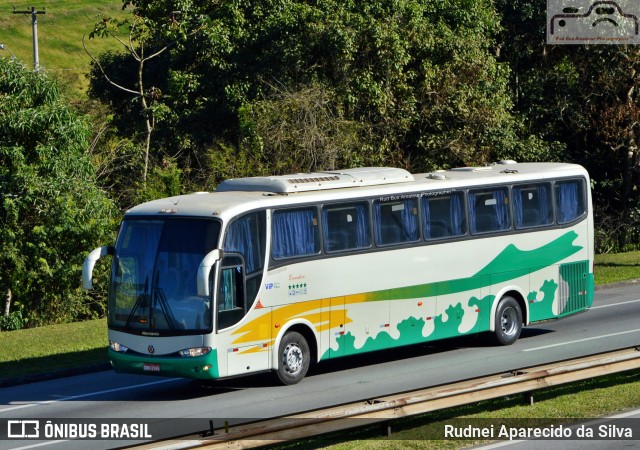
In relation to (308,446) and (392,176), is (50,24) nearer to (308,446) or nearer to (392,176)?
(392,176)

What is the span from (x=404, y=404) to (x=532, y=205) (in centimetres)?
951

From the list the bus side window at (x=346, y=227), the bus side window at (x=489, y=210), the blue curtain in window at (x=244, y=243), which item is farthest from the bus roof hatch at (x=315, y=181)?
the bus side window at (x=489, y=210)

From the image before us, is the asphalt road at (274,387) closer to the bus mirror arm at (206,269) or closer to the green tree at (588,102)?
the bus mirror arm at (206,269)

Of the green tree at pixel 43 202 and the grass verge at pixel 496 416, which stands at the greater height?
the green tree at pixel 43 202

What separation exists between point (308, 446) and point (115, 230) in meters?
18.6

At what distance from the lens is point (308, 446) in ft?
39.9

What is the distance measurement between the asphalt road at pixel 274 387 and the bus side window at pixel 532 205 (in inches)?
87.4

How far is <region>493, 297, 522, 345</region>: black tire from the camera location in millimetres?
20094

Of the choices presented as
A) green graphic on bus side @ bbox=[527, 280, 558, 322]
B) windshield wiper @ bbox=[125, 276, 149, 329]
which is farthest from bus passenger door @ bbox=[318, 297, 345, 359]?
green graphic on bus side @ bbox=[527, 280, 558, 322]

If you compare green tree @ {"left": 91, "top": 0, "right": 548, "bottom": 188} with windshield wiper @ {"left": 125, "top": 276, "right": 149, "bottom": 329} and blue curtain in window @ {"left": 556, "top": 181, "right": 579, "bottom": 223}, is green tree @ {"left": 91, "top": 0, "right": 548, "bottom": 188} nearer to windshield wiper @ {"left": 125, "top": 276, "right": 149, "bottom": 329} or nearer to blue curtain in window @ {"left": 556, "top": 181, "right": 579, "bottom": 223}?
blue curtain in window @ {"left": 556, "top": 181, "right": 579, "bottom": 223}

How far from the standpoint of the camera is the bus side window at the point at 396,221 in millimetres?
18266

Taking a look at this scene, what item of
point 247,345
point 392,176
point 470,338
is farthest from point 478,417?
point 470,338
